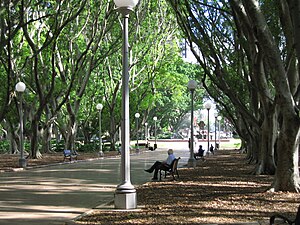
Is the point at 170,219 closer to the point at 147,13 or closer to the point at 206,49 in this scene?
the point at 206,49

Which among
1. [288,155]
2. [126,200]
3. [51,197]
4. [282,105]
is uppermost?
[282,105]

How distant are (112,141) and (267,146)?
29.7m

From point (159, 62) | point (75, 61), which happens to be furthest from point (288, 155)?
point (159, 62)

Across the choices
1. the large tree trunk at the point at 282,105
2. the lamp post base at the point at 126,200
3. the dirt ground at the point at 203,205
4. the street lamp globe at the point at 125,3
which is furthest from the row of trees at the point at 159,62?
the lamp post base at the point at 126,200

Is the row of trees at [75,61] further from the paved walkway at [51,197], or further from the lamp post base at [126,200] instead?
the lamp post base at [126,200]

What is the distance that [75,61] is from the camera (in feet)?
115

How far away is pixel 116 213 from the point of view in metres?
9.89

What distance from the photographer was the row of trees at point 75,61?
87.5 feet

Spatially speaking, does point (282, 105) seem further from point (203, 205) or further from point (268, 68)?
point (268, 68)

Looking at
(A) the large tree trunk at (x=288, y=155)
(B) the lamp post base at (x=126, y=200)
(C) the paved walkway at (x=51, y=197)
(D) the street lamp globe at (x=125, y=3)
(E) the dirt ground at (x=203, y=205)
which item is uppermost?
(D) the street lamp globe at (x=125, y=3)

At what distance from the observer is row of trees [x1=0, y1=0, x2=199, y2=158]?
2666 cm

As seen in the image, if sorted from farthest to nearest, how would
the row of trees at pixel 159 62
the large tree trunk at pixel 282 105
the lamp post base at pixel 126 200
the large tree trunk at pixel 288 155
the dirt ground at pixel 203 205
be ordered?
the row of trees at pixel 159 62 < the large tree trunk at pixel 288 155 < the large tree trunk at pixel 282 105 < the lamp post base at pixel 126 200 < the dirt ground at pixel 203 205

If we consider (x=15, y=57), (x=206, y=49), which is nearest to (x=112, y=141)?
(x=15, y=57)

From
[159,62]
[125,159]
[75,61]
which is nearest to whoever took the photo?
[125,159]
